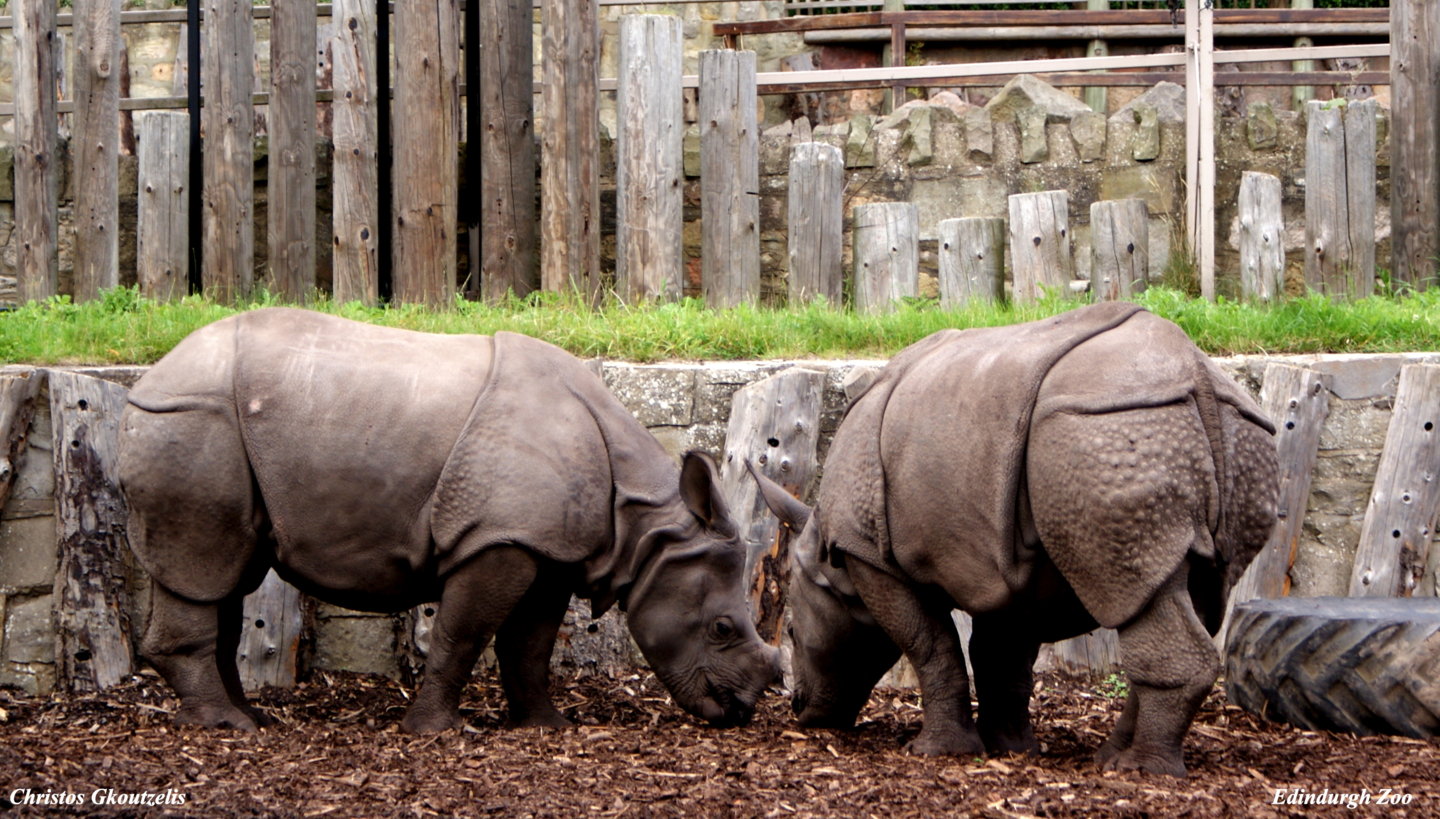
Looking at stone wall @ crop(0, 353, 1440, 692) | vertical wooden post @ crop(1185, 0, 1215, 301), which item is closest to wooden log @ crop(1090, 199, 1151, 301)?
vertical wooden post @ crop(1185, 0, 1215, 301)

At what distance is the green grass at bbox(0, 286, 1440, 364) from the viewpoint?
685cm

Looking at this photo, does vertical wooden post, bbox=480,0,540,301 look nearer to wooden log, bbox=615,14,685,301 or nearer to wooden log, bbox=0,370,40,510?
wooden log, bbox=615,14,685,301

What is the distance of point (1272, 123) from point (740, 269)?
3558mm

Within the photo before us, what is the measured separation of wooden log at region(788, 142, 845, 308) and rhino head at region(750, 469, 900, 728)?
260 cm

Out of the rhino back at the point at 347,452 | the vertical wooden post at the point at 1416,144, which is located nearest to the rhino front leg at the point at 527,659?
the rhino back at the point at 347,452

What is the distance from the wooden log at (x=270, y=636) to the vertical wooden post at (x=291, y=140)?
7.25ft

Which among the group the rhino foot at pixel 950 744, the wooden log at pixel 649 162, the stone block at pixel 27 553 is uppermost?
the wooden log at pixel 649 162

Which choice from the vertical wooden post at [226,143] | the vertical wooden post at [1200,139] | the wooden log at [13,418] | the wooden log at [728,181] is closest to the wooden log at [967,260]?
the wooden log at [728,181]

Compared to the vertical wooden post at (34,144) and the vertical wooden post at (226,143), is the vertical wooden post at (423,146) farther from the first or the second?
the vertical wooden post at (34,144)

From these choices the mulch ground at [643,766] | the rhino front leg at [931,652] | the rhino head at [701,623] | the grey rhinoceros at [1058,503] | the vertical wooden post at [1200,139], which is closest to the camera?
the mulch ground at [643,766]

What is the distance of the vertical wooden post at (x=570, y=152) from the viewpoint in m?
7.99

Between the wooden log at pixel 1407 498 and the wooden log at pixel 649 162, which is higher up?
the wooden log at pixel 649 162

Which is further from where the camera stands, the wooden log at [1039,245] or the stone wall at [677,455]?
the wooden log at [1039,245]

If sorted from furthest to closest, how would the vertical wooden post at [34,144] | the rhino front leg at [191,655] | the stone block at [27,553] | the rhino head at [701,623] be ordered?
the vertical wooden post at [34,144], the stone block at [27,553], the rhino head at [701,623], the rhino front leg at [191,655]
